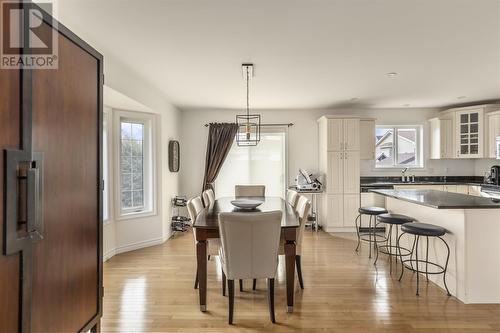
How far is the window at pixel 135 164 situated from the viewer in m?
4.01

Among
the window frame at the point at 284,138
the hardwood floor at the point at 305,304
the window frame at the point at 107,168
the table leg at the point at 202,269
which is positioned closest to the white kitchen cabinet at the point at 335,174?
the window frame at the point at 284,138

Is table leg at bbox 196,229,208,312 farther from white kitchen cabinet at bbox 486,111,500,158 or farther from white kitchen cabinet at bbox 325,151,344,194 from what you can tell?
white kitchen cabinet at bbox 486,111,500,158

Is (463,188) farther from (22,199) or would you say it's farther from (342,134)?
(22,199)

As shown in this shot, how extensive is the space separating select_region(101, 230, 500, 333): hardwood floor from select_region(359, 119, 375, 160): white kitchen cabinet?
2.40 metres

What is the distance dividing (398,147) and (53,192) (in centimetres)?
603

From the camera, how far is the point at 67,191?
3.86ft

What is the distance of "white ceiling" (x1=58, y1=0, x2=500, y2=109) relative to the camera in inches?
78.5

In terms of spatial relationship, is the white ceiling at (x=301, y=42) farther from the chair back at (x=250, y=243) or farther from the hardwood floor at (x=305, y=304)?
the hardwood floor at (x=305, y=304)

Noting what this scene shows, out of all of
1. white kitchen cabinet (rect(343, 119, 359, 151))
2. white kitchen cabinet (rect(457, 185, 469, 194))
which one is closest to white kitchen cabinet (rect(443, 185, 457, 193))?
white kitchen cabinet (rect(457, 185, 469, 194))

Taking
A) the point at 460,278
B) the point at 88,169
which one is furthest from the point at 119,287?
the point at 460,278

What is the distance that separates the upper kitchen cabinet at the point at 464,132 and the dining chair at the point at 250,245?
4.81 metres

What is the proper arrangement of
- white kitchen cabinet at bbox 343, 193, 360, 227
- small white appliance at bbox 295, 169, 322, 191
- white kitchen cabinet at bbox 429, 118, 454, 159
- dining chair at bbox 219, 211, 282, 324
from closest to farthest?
dining chair at bbox 219, 211, 282, 324 → white kitchen cabinet at bbox 343, 193, 360, 227 → small white appliance at bbox 295, 169, 322, 191 → white kitchen cabinet at bbox 429, 118, 454, 159

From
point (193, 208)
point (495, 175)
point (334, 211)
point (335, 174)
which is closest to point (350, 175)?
point (335, 174)

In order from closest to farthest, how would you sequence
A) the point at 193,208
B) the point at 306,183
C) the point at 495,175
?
the point at 193,208, the point at 495,175, the point at 306,183
